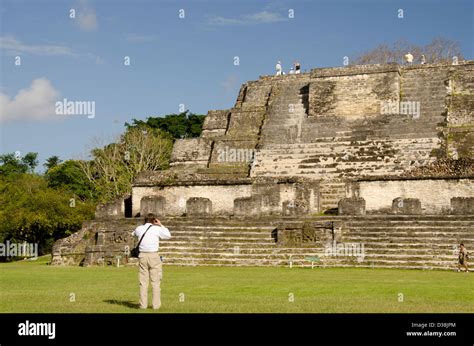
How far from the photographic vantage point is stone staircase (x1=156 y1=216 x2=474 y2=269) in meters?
17.0

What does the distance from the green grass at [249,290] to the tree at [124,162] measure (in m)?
22.1

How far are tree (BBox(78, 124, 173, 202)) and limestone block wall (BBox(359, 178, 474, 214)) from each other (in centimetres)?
1908

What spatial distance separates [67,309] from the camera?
9219 mm

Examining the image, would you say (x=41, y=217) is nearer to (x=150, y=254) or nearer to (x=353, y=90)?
(x=353, y=90)

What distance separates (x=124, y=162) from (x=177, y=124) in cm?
922

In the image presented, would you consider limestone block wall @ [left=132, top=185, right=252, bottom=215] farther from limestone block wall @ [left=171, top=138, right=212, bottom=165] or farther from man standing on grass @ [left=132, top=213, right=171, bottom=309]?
man standing on grass @ [left=132, top=213, right=171, bottom=309]

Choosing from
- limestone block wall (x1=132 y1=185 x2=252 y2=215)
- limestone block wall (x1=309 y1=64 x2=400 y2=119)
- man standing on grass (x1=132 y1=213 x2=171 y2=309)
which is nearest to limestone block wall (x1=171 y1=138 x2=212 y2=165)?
limestone block wall (x1=309 y1=64 x2=400 y2=119)

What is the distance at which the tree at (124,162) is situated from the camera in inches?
1544

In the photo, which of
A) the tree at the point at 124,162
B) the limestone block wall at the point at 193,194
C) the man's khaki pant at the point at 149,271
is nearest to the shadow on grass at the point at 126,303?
the man's khaki pant at the point at 149,271

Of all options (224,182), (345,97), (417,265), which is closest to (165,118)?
(345,97)

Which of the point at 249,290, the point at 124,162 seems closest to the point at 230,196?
the point at 249,290

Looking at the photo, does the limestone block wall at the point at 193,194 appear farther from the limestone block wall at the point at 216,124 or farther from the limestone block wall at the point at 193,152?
the limestone block wall at the point at 216,124

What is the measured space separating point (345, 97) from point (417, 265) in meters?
11.5
